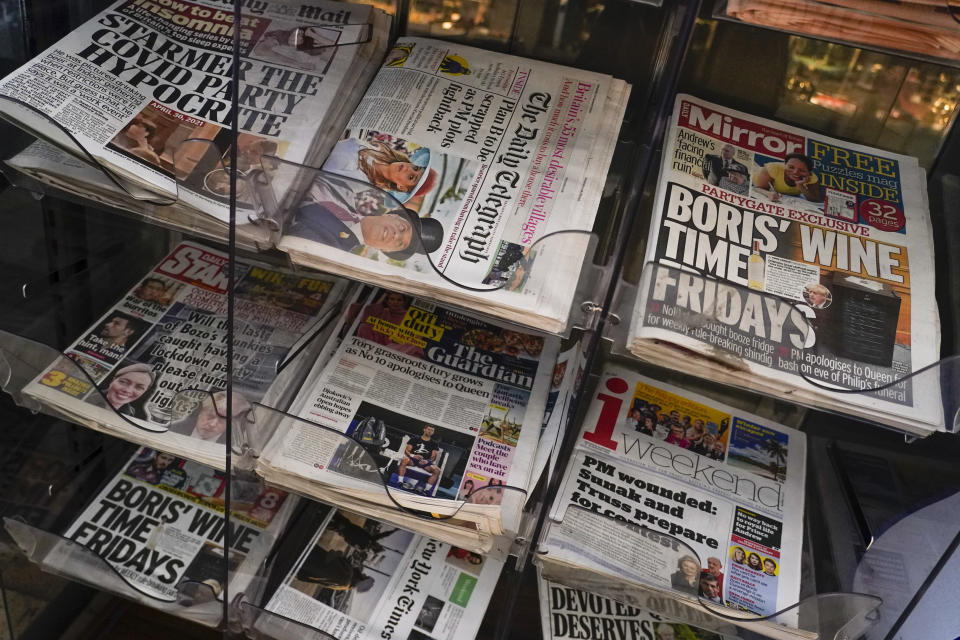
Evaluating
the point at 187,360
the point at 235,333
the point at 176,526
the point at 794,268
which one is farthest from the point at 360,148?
the point at 176,526

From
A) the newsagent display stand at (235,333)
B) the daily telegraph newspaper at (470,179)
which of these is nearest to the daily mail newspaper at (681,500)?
the newsagent display stand at (235,333)

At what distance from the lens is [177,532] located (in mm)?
1229

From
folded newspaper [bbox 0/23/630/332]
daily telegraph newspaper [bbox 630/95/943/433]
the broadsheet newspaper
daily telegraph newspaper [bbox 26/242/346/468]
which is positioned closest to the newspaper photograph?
the broadsheet newspaper

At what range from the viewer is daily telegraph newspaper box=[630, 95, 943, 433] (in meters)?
0.88

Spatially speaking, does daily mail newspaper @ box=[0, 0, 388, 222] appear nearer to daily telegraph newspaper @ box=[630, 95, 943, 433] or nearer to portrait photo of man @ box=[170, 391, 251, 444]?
portrait photo of man @ box=[170, 391, 251, 444]

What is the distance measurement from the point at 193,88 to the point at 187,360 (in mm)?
379

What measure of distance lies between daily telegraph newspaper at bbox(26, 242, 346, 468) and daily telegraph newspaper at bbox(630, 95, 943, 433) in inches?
19.8

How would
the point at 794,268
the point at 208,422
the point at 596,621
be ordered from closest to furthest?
the point at 794,268
the point at 208,422
the point at 596,621

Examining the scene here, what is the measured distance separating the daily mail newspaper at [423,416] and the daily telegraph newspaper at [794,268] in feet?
0.89

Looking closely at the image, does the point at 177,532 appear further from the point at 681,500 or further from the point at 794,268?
the point at 794,268

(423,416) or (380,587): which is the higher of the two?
(423,416)

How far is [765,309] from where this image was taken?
886 mm

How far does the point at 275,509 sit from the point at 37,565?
Answer: 368mm

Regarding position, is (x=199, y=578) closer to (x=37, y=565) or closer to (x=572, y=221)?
(x=37, y=565)
